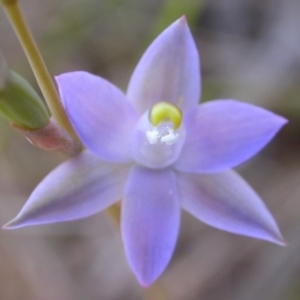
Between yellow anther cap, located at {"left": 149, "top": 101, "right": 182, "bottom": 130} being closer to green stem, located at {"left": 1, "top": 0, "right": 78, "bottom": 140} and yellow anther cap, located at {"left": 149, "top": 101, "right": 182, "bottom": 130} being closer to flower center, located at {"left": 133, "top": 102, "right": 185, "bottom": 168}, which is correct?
flower center, located at {"left": 133, "top": 102, "right": 185, "bottom": 168}

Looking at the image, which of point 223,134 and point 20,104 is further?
point 223,134

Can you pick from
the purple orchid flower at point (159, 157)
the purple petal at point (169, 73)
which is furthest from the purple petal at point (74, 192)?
the purple petal at point (169, 73)

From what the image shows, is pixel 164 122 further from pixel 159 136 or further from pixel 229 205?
pixel 229 205

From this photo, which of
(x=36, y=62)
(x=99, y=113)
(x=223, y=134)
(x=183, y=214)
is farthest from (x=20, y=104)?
(x=183, y=214)

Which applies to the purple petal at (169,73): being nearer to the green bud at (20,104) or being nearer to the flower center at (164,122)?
the flower center at (164,122)

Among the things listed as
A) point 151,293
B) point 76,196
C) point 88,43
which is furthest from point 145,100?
point 88,43
